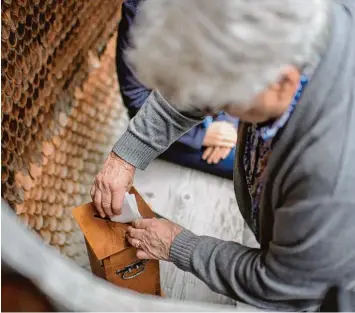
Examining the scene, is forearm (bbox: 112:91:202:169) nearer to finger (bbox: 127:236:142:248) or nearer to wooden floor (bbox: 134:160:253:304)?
finger (bbox: 127:236:142:248)

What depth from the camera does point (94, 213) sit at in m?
1.05

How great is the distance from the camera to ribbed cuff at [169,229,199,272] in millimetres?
882

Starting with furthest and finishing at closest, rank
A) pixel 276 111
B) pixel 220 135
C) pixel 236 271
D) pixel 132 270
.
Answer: pixel 220 135 < pixel 132 270 < pixel 236 271 < pixel 276 111

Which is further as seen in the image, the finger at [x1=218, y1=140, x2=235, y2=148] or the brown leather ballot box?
the finger at [x1=218, y1=140, x2=235, y2=148]

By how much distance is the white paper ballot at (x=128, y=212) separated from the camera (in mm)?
1025

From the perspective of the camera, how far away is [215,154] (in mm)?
1500

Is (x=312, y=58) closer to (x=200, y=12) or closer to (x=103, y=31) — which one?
(x=200, y=12)

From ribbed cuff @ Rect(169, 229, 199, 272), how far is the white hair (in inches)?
11.9

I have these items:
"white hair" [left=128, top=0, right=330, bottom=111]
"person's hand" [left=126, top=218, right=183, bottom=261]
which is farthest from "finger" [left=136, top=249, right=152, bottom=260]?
"white hair" [left=128, top=0, right=330, bottom=111]

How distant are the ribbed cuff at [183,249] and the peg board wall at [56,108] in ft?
1.31

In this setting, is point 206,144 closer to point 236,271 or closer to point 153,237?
point 153,237

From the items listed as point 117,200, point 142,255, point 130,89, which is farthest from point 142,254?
point 130,89

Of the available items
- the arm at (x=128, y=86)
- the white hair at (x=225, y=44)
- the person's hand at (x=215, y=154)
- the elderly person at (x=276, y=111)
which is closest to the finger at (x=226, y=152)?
the person's hand at (x=215, y=154)

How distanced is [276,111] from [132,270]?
498mm
